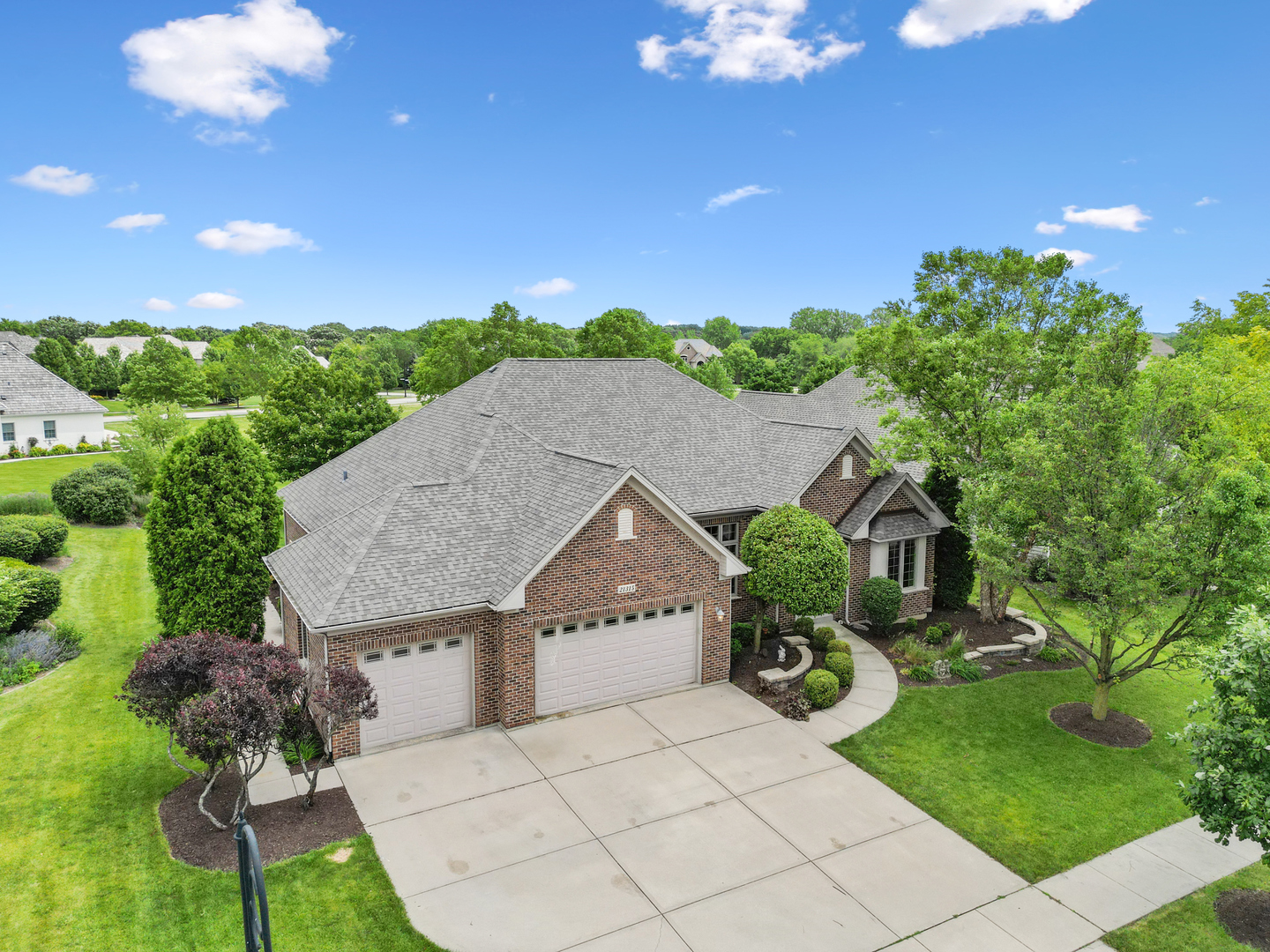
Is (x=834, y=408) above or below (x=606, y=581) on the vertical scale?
above

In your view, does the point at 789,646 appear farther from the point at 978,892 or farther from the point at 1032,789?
the point at 978,892

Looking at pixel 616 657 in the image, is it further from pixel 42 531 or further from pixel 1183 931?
pixel 42 531

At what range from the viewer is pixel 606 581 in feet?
55.0

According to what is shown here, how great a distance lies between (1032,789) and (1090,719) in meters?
4.00

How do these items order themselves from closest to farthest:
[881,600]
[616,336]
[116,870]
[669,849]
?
[116,870] < [669,849] < [881,600] < [616,336]

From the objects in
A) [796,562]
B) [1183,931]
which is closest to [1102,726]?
[1183,931]

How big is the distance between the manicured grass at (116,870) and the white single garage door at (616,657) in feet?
17.7

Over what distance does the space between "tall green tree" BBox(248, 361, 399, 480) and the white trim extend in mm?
19494

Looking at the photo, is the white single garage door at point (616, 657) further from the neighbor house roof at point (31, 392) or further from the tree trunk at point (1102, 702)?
the neighbor house roof at point (31, 392)

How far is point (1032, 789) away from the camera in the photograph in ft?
47.6

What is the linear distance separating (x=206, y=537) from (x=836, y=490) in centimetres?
1685

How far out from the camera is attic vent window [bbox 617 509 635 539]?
54.9 ft

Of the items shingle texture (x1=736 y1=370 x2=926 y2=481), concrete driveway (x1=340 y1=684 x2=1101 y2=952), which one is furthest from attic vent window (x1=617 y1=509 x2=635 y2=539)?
shingle texture (x1=736 y1=370 x2=926 y2=481)

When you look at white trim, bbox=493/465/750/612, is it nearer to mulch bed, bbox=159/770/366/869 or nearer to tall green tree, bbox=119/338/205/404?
mulch bed, bbox=159/770/366/869
